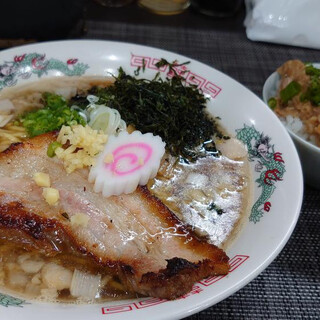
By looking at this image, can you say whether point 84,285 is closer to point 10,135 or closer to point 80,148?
point 80,148

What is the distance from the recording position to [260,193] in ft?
6.46

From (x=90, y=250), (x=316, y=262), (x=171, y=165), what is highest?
(x=90, y=250)

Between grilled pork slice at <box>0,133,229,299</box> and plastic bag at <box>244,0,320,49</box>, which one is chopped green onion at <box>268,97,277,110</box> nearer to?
grilled pork slice at <box>0,133,229,299</box>

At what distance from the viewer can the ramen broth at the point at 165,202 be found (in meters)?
1.59

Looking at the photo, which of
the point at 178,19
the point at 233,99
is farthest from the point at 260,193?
the point at 178,19

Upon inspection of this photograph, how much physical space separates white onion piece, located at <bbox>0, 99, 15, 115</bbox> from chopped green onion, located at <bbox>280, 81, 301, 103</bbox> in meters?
1.77

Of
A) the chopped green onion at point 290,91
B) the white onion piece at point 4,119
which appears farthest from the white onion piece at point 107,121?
the chopped green onion at point 290,91

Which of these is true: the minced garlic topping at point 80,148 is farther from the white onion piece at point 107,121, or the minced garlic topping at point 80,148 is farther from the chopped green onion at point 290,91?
the chopped green onion at point 290,91

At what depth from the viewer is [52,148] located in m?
1.94

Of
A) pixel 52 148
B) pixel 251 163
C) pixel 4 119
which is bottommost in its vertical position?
pixel 4 119

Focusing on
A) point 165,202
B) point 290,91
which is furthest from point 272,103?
point 165,202

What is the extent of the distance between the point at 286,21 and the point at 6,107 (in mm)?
2779

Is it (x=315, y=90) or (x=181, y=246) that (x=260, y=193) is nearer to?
(x=181, y=246)

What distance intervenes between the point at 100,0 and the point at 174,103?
7.54 feet
